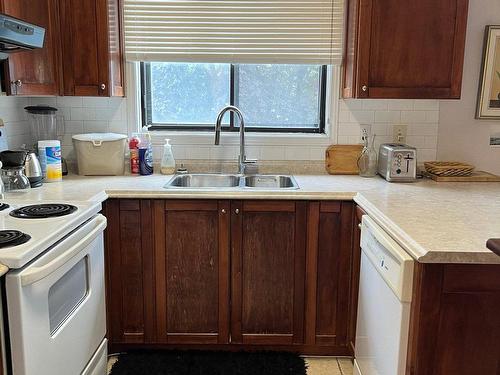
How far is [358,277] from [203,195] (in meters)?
0.88

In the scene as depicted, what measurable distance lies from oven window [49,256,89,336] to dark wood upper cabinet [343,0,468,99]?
1.65 meters

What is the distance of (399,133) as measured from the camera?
3006 mm

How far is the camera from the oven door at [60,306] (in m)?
1.46

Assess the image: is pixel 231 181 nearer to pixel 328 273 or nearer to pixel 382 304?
pixel 328 273

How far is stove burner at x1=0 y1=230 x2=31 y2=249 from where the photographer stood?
152 cm

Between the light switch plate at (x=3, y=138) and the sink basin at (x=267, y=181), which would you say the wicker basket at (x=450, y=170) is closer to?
the sink basin at (x=267, y=181)

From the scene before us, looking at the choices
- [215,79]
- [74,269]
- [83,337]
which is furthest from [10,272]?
[215,79]

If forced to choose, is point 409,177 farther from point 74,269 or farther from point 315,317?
point 74,269

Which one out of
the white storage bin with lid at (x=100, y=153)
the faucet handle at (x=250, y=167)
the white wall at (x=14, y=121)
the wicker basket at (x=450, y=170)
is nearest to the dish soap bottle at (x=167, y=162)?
the white storage bin with lid at (x=100, y=153)

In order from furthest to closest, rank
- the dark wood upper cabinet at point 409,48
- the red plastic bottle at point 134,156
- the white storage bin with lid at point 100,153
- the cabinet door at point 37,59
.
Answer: the red plastic bottle at point 134,156 < the white storage bin with lid at point 100,153 < the dark wood upper cabinet at point 409,48 < the cabinet door at point 37,59

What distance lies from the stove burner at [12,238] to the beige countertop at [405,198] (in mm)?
604

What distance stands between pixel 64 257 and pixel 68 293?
0.63 feet

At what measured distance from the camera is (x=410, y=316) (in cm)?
162

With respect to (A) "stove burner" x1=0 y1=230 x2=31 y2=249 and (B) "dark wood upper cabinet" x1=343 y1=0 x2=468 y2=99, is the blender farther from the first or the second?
(B) "dark wood upper cabinet" x1=343 y1=0 x2=468 y2=99
